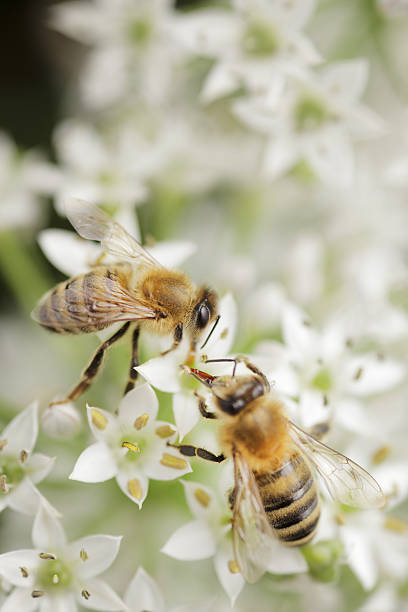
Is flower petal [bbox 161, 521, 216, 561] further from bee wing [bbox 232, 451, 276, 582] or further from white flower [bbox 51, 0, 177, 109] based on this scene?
white flower [bbox 51, 0, 177, 109]

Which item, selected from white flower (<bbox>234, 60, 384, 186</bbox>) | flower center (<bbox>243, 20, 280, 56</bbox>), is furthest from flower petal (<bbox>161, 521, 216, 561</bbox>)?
flower center (<bbox>243, 20, 280, 56</bbox>)

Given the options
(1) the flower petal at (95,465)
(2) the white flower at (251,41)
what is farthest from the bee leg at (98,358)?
(2) the white flower at (251,41)

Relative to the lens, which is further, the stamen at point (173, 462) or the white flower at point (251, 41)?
the white flower at point (251, 41)

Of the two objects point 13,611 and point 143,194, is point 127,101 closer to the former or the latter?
point 143,194

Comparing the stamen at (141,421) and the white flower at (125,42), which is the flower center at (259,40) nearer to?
the white flower at (125,42)

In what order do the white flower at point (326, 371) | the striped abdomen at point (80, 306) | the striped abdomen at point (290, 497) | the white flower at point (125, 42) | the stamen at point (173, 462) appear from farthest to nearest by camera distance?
1. the white flower at point (125, 42)
2. the white flower at point (326, 371)
3. the stamen at point (173, 462)
4. the striped abdomen at point (80, 306)
5. the striped abdomen at point (290, 497)

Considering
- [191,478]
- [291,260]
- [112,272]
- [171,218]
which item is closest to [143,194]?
[171,218]

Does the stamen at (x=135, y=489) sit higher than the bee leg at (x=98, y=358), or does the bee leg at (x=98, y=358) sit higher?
→ the bee leg at (x=98, y=358)

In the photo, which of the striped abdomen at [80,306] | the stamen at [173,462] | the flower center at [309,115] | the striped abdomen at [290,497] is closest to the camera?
the striped abdomen at [290,497]

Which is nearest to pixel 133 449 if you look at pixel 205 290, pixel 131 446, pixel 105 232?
pixel 131 446
